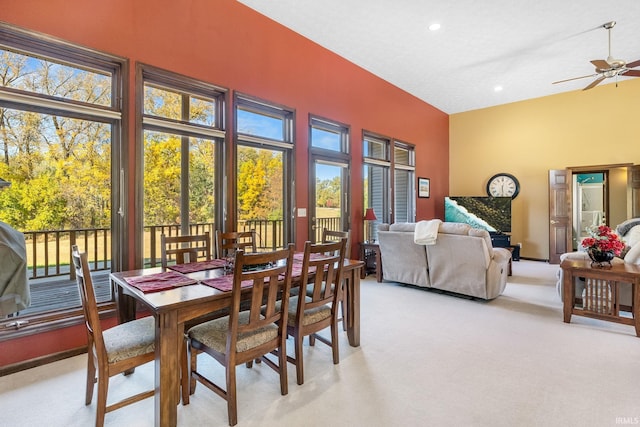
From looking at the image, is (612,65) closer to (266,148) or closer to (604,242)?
(604,242)

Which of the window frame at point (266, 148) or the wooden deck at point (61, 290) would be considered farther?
the window frame at point (266, 148)

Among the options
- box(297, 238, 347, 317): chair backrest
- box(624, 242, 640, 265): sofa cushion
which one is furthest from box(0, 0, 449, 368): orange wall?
box(624, 242, 640, 265): sofa cushion

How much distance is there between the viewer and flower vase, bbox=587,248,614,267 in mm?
3393

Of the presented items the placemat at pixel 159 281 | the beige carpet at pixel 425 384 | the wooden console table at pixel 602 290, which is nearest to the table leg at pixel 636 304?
the wooden console table at pixel 602 290

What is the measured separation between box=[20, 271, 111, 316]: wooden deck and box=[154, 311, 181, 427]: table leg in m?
1.76

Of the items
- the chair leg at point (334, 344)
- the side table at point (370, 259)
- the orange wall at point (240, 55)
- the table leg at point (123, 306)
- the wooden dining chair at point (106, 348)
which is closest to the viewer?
Answer: the wooden dining chair at point (106, 348)

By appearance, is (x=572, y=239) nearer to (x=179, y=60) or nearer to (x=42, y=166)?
(x=179, y=60)

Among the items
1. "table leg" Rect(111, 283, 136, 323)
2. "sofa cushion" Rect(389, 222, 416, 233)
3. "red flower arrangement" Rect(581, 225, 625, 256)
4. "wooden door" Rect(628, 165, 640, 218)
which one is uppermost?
"wooden door" Rect(628, 165, 640, 218)

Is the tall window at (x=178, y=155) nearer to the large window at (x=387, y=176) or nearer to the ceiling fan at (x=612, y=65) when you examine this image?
the large window at (x=387, y=176)

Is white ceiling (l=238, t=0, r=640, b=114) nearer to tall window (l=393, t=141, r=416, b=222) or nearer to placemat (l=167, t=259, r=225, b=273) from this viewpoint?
tall window (l=393, t=141, r=416, b=222)

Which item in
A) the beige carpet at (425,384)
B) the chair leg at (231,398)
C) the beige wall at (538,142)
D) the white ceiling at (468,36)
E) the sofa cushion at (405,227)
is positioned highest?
the white ceiling at (468,36)

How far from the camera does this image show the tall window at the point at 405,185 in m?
6.95

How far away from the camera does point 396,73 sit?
19.4ft

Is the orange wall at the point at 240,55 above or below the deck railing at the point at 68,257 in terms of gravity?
above
